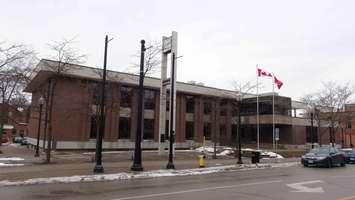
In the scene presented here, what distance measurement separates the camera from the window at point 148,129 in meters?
51.1

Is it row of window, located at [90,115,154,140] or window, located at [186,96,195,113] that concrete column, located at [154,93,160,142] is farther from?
window, located at [186,96,195,113]

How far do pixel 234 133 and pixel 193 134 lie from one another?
34.4ft

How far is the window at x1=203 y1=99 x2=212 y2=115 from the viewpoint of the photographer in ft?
189

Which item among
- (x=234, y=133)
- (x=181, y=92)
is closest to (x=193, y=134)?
(x=181, y=92)

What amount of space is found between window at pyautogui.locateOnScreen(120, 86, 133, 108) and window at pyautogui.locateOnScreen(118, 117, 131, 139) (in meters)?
1.72

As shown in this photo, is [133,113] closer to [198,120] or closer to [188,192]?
[198,120]

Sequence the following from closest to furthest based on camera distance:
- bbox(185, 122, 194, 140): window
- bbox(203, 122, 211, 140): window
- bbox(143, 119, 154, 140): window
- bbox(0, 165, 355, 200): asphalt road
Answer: bbox(0, 165, 355, 200): asphalt road
bbox(143, 119, 154, 140): window
bbox(185, 122, 194, 140): window
bbox(203, 122, 211, 140): window

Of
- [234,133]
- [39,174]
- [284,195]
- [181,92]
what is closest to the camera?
[284,195]

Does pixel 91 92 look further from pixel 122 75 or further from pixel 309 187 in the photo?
pixel 309 187

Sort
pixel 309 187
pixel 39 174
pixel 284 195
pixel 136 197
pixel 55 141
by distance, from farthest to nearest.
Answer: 1. pixel 55 141
2. pixel 39 174
3. pixel 309 187
4. pixel 284 195
5. pixel 136 197

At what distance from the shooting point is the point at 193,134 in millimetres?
57281

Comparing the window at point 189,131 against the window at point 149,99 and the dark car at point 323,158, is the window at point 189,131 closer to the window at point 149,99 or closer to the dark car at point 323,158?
the window at point 149,99

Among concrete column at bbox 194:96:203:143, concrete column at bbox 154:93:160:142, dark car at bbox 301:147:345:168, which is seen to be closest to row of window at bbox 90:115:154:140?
concrete column at bbox 154:93:160:142

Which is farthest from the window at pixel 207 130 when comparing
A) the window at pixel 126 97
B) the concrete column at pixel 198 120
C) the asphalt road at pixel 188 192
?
the asphalt road at pixel 188 192
